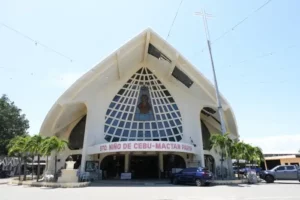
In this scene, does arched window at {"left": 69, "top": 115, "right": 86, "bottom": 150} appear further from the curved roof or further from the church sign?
the church sign

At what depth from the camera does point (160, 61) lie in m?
27.3

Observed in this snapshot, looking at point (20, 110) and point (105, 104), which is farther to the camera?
point (20, 110)

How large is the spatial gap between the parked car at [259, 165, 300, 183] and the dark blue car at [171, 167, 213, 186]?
630 cm

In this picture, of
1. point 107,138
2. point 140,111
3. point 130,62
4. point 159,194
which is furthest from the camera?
point 140,111

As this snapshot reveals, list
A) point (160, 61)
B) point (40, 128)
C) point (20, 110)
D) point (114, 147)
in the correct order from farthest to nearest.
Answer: point (20, 110), point (160, 61), point (40, 128), point (114, 147)

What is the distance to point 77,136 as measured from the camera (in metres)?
27.9

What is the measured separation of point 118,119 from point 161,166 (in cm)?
723

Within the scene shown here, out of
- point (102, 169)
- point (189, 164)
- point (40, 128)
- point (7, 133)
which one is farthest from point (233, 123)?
point (7, 133)

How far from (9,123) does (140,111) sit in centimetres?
2202

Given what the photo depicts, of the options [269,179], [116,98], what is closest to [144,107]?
[116,98]

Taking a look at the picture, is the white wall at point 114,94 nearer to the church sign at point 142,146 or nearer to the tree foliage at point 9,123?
the church sign at point 142,146

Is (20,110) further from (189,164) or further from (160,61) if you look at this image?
(189,164)

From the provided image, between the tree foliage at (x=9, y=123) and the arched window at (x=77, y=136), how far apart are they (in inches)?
556

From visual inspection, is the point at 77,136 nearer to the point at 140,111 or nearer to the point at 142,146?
the point at 140,111
